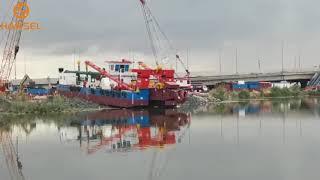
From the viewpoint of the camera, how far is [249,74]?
12144 cm

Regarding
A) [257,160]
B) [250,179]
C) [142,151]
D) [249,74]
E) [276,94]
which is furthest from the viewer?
[249,74]

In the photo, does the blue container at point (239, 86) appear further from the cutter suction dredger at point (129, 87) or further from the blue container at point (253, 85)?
the cutter suction dredger at point (129, 87)

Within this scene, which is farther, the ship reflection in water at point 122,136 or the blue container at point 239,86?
the blue container at point 239,86

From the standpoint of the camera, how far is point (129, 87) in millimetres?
65062

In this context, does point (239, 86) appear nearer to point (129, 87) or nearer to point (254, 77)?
point (254, 77)

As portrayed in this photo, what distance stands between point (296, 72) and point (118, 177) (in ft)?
369

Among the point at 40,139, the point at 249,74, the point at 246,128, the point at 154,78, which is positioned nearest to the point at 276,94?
the point at 249,74

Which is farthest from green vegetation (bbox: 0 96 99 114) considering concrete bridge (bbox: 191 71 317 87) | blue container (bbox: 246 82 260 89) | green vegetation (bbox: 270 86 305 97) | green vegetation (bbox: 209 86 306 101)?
blue container (bbox: 246 82 260 89)

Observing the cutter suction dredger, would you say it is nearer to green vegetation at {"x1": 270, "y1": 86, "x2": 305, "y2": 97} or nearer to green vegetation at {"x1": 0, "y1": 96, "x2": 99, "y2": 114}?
green vegetation at {"x1": 0, "y1": 96, "x2": 99, "y2": 114}

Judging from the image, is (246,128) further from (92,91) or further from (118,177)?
(92,91)

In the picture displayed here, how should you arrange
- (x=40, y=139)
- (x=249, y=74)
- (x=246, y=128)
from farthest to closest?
(x=249, y=74) < (x=246, y=128) < (x=40, y=139)

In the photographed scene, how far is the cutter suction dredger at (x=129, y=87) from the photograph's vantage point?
6506 centimetres

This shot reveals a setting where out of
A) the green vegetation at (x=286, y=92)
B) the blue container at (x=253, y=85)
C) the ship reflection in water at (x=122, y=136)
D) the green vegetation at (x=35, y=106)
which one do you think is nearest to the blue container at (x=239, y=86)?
the blue container at (x=253, y=85)

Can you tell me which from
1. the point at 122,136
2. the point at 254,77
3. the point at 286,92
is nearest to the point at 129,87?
the point at 122,136
